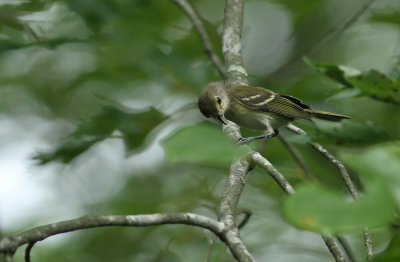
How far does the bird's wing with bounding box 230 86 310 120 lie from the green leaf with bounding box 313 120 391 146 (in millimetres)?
3581

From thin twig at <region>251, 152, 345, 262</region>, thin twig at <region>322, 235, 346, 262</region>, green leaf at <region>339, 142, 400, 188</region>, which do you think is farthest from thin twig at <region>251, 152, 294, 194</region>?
green leaf at <region>339, 142, 400, 188</region>

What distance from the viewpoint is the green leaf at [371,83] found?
5.03 ft

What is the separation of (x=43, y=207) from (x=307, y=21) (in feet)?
14.8

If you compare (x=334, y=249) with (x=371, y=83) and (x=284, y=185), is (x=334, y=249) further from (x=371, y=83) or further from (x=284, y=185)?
(x=371, y=83)

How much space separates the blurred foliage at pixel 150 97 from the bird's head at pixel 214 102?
16 cm

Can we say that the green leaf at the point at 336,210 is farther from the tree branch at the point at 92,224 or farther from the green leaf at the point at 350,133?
the tree branch at the point at 92,224

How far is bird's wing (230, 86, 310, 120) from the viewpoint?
5.29 meters

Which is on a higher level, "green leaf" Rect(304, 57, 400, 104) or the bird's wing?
"green leaf" Rect(304, 57, 400, 104)

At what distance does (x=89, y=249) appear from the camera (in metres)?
6.43

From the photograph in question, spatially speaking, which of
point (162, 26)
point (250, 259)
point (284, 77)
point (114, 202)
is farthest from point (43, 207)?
point (250, 259)

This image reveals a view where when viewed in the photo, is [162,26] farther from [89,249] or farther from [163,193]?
[89,249]

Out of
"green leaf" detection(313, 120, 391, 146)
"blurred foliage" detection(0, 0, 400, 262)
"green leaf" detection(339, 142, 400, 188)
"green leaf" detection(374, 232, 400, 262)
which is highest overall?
"green leaf" detection(339, 142, 400, 188)

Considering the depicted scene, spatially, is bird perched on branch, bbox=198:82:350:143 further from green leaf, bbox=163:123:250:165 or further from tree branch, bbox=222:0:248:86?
green leaf, bbox=163:123:250:165

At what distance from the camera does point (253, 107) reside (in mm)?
5430
